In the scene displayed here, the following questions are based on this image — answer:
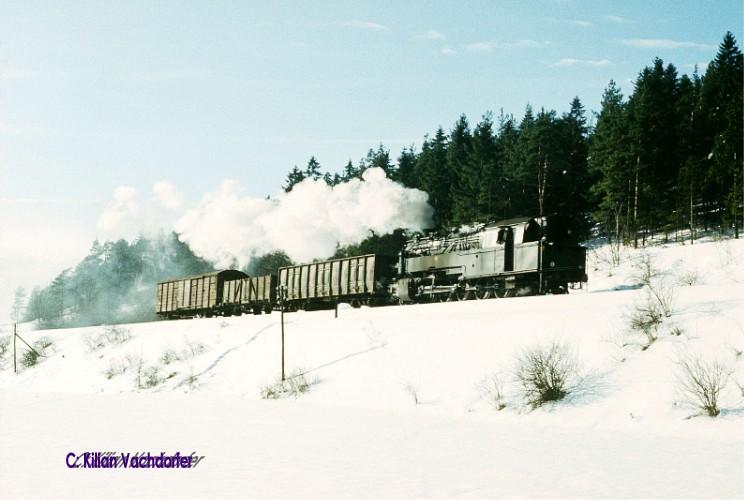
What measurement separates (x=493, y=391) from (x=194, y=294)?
97.0 ft

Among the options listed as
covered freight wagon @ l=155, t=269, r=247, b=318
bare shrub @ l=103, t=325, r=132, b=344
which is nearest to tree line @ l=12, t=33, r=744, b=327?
covered freight wagon @ l=155, t=269, r=247, b=318

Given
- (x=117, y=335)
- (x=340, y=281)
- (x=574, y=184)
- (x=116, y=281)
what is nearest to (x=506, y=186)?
(x=574, y=184)

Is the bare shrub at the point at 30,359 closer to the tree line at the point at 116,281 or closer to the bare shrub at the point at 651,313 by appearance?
the bare shrub at the point at 651,313

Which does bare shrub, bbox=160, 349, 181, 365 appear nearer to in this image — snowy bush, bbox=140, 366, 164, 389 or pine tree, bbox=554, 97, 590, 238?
snowy bush, bbox=140, 366, 164, 389

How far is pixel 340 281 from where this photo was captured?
30.7 metres

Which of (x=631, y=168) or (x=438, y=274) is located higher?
(x=631, y=168)

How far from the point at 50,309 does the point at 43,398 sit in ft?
306

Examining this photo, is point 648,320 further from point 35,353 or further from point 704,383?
point 35,353

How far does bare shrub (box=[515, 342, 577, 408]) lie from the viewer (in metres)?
13.7

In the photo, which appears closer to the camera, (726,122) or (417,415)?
(417,415)

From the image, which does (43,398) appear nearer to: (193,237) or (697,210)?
(193,237)

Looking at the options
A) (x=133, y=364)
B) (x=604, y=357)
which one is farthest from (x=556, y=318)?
(x=133, y=364)

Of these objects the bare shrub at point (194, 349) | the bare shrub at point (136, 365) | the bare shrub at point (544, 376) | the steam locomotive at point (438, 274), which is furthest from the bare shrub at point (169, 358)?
the bare shrub at point (544, 376)

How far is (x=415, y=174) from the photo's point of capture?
2635 inches
